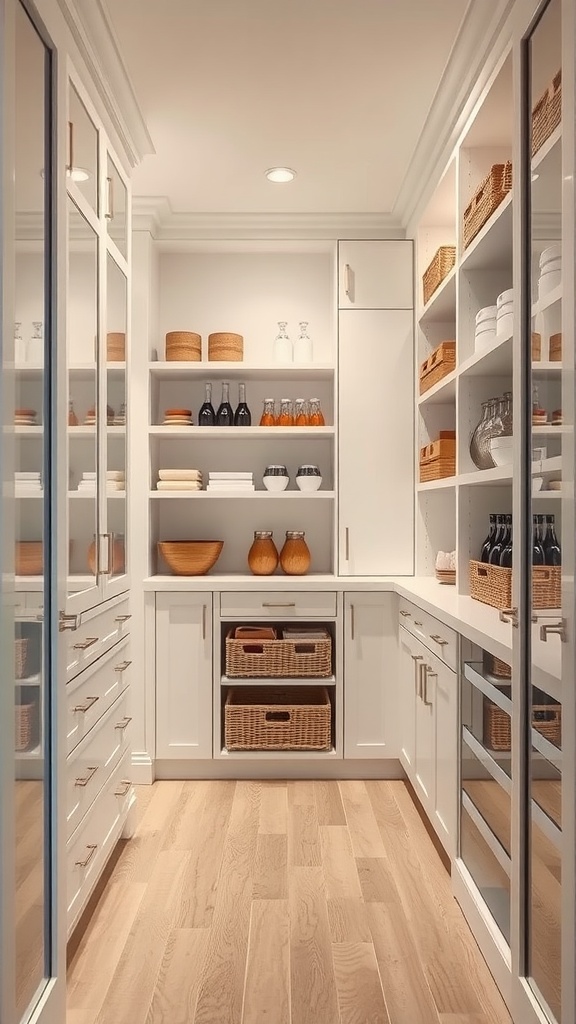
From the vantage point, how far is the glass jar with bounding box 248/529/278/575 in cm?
404

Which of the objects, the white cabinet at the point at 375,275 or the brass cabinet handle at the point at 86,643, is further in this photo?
the white cabinet at the point at 375,275

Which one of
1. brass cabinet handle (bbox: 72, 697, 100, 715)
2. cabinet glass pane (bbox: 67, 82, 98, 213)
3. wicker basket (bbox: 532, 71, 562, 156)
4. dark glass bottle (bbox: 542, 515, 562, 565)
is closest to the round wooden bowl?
brass cabinet handle (bbox: 72, 697, 100, 715)

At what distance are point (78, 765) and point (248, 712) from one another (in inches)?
60.2

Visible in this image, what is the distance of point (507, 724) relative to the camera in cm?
200

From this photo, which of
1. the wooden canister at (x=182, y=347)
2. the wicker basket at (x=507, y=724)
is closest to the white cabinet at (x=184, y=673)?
the wooden canister at (x=182, y=347)

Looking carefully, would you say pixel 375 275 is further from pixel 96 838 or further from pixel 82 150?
pixel 96 838

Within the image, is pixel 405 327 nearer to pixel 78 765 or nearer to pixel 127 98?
pixel 127 98

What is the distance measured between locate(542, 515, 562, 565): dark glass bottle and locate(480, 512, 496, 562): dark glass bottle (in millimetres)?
1176

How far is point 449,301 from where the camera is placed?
355cm

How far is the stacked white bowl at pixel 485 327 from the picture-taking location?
2.71 meters

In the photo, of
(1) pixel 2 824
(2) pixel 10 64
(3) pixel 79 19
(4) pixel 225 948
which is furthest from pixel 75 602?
(3) pixel 79 19

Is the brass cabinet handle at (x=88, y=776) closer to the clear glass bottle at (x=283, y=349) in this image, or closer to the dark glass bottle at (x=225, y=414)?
the dark glass bottle at (x=225, y=414)

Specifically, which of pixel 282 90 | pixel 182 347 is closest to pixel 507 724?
pixel 282 90

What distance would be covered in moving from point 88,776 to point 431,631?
128 centimetres
